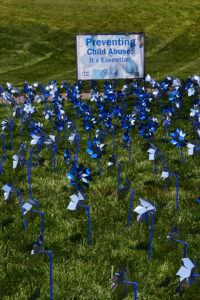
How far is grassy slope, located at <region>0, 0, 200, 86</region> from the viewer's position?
16.0 metres

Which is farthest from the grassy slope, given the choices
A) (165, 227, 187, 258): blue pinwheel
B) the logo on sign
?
(165, 227, 187, 258): blue pinwheel

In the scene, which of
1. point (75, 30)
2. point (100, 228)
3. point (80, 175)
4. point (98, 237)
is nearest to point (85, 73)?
point (80, 175)

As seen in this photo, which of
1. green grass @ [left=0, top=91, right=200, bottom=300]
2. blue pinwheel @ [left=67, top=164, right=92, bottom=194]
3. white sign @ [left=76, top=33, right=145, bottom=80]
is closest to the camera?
green grass @ [left=0, top=91, right=200, bottom=300]

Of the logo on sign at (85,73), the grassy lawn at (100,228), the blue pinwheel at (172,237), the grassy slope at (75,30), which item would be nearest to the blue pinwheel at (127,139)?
the grassy lawn at (100,228)

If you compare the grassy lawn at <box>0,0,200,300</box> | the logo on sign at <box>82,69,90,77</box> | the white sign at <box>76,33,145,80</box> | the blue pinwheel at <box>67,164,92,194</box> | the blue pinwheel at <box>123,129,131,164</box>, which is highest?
the white sign at <box>76,33,145,80</box>

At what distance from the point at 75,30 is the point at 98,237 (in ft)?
67.3

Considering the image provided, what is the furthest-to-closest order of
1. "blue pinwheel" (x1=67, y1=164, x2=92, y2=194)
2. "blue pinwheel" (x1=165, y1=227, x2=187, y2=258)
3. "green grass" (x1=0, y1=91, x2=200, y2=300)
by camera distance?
"blue pinwheel" (x1=67, y1=164, x2=92, y2=194)
"green grass" (x1=0, y1=91, x2=200, y2=300)
"blue pinwheel" (x1=165, y1=227, x2=187, y2=258)

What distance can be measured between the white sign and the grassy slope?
4519 millimetres

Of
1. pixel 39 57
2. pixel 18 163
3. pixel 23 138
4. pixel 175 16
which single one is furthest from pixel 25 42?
pixel 18 163

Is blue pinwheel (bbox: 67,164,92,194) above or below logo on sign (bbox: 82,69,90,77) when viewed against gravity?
below

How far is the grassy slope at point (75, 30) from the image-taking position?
16.0 metres

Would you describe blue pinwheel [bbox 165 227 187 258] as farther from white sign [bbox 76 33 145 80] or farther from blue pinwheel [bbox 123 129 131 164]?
white sign [bbox 76 33 145 80]

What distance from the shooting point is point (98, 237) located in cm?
365

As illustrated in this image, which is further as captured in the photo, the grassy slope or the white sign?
the grassy slope
